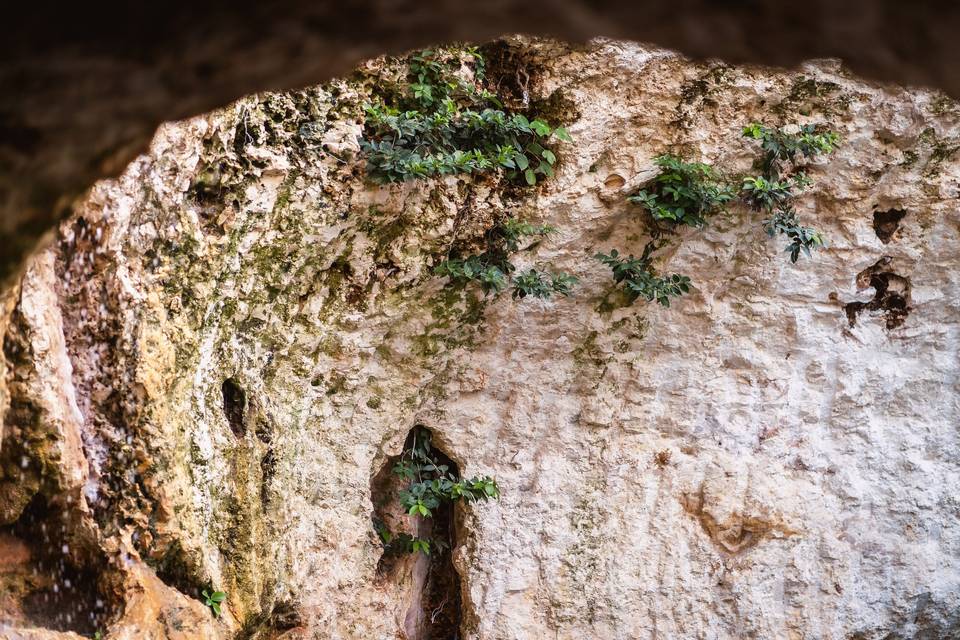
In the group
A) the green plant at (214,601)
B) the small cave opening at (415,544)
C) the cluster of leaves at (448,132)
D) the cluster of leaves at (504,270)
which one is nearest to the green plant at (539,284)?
the cluster of leaves at (504,270)

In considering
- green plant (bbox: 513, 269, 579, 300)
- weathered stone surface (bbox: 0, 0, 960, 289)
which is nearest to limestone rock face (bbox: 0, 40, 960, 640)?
green plant (bbox: 513, 269, 579, 300)

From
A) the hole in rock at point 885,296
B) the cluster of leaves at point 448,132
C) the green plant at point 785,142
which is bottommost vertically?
the cluster of leaves at point 448,132

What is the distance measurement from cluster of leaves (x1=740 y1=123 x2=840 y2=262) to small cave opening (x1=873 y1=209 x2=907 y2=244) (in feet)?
1.48

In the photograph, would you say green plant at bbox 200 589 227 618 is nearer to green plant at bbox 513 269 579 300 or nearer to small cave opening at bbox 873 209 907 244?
green plant at bbox 513 269 579 300

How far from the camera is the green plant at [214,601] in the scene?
3.20 m

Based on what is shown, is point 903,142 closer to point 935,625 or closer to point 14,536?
point 935,625

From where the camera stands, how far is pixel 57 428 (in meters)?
2.72

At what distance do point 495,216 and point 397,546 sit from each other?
175 cm

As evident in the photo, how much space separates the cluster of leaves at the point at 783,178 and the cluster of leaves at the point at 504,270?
1014 millimetres

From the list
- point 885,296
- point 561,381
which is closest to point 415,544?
point 561,381

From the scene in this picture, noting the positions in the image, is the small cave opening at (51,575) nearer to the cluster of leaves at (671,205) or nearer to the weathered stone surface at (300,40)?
the weathered stone surface at (300,40)

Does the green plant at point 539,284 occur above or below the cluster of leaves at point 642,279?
below

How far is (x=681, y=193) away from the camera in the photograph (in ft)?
13.2

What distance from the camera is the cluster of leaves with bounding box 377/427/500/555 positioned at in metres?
4.07
